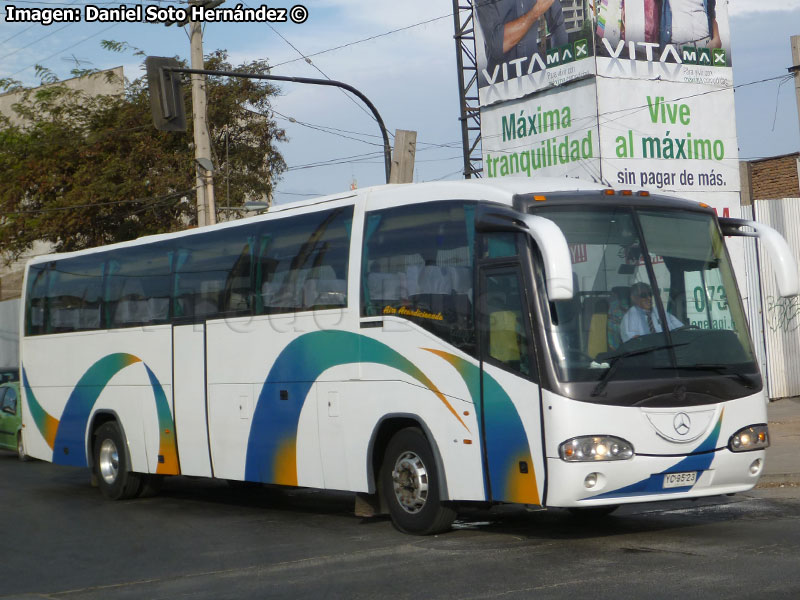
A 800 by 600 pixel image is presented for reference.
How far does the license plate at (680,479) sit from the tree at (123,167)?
1034 inches

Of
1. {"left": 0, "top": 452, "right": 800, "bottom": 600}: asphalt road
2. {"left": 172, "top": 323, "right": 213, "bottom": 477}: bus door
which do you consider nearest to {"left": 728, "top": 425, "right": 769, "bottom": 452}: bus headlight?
{"left": 0, "top": 452, "right": 800, "bottom": 600}: asphalt road

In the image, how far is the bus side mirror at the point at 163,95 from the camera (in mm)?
19328

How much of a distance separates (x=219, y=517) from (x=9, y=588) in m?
4.28

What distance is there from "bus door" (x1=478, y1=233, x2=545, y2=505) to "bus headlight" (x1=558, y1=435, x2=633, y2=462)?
0.28 meters

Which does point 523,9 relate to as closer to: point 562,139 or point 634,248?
point 562,139

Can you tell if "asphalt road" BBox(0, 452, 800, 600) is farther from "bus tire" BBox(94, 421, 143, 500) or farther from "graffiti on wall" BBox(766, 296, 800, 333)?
"graffiti on wall" BBox(766, 296, 800, 333)

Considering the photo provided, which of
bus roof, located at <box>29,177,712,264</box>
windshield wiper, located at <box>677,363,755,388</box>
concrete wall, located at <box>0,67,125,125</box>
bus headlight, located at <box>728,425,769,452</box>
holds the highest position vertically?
concrete wall, located at <box>0,67,125,125</box>

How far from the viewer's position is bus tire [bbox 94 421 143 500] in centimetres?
1550

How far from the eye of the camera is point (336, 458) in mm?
11688

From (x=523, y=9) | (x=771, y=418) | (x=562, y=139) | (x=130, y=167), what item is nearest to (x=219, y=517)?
(x=771, y=418)

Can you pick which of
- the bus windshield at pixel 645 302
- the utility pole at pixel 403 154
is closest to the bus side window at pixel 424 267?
the bus windshield at pixel 645 302

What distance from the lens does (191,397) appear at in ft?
46.4

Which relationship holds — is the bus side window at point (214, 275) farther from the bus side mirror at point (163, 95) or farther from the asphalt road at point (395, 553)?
the bus side mirror at point (163, 95)

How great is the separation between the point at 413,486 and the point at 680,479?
250cm
